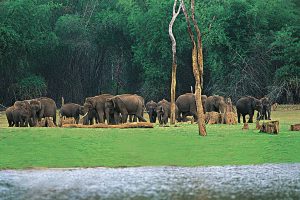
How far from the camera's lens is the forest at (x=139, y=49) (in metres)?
55.7

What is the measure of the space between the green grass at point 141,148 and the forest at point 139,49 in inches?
1042

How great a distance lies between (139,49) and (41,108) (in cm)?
2787

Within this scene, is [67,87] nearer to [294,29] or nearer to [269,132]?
[294,29]

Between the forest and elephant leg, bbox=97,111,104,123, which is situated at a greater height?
the forest

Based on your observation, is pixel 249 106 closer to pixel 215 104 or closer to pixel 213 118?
pixel 215 104

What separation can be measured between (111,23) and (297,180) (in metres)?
51.3

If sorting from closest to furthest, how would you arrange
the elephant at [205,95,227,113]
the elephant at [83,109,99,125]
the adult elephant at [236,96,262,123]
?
the elephant at [83,109,99,125] < the adult elephant at [236,96,262,123] < the elephant at [205,95,227,113]

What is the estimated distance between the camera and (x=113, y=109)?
35.1 m

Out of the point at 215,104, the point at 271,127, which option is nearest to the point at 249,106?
the point at 215,104

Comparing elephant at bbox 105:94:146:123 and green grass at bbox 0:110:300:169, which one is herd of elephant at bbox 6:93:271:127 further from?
green grass at bbox 0:110:300:169

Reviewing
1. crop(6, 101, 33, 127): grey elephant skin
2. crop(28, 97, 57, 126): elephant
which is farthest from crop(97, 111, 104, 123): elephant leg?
crop(6, 101, 33, 127): grey elephant skin

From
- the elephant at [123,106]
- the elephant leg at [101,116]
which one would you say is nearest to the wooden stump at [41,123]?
the elephant leg at [101,116]

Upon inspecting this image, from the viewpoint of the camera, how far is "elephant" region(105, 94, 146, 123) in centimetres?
3484

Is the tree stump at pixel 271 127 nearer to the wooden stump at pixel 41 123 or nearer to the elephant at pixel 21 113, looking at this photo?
the wooden stump at pixel 41 123
